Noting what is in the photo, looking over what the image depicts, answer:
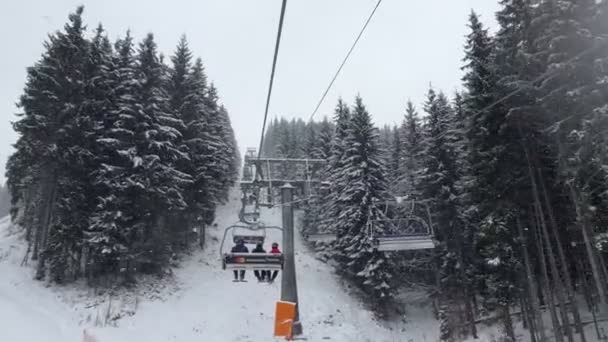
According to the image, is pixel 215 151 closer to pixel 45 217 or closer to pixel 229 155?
pixel 45 217

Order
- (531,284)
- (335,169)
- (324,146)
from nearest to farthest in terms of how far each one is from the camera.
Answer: (531,284) → (335,169) → (324,146)

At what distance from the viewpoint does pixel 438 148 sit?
79.2 feet

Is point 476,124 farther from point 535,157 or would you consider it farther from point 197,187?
point 197,187

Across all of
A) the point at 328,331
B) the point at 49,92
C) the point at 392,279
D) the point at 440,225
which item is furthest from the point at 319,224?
the point at 49,92

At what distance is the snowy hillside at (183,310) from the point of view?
15.2 metres

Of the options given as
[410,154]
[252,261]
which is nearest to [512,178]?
[252,261]

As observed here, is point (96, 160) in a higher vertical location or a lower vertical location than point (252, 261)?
higher

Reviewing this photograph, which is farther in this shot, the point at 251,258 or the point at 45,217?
the point at 45,217

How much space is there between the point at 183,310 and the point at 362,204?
12.9 m

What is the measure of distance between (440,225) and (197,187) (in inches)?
680

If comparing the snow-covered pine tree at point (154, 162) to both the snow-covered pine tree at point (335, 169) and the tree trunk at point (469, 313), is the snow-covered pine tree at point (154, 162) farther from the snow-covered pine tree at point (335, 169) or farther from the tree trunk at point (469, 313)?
the tree trunk at point (469, 313)

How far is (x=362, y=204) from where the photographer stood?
25.2 meters

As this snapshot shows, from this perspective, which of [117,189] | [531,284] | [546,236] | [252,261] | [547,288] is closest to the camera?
[252,261]

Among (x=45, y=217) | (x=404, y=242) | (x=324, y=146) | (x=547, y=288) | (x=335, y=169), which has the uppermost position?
(x=324, y=146)
